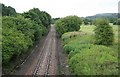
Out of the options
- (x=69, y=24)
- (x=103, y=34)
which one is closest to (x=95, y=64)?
(x=103, y=34)

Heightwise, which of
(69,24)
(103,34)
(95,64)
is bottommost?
(95,64)

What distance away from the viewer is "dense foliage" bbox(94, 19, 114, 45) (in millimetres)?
47469

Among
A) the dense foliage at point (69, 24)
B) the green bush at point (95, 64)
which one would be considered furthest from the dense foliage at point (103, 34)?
the dense foliage at point (69, 24)

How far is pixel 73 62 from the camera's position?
33156 millimetres

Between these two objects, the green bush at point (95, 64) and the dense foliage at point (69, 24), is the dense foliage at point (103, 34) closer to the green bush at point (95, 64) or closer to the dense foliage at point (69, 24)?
the green bush at point (95, 64)

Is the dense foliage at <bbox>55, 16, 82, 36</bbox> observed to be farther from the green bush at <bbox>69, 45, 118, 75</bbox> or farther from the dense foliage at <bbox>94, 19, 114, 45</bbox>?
the green bush at <bbox>69, 45, 118, 75</bbox>

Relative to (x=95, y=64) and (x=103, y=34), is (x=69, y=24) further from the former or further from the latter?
(x=95, y=64)

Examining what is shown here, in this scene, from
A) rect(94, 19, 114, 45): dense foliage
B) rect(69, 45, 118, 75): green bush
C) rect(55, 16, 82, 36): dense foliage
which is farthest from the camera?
rect(55, 16, 82, 36): dense foliage

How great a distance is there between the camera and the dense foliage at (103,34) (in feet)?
156

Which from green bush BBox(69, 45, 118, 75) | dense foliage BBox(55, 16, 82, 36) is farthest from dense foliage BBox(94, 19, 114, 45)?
dense foliage BBox(55, 16, 82, 36)

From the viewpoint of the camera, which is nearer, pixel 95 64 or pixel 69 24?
pixel 95 64

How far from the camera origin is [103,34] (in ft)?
155

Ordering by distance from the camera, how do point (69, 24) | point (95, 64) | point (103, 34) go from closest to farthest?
1. point (95, 64)
2. point (103, 34)
3. point (69, 24)

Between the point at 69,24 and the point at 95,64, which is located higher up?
the point at 69,24
